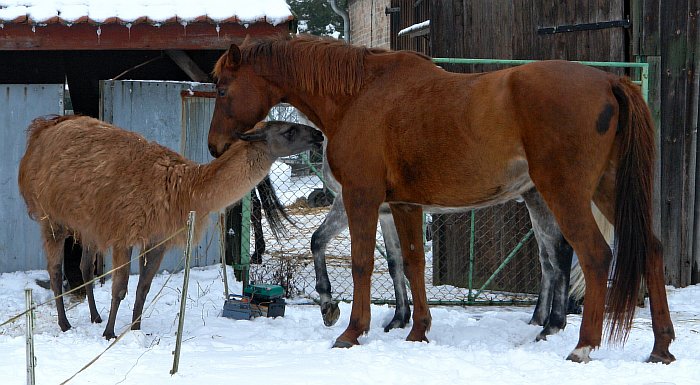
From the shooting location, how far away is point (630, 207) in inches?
194

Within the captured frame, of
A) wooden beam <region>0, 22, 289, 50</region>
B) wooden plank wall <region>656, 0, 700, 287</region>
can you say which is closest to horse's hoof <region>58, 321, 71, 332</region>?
wooden beam <region>0, 22, 289, 50</region>

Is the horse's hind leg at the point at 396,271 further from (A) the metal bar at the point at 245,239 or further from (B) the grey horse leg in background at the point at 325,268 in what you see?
(A) the metal bar at the point at 245,239

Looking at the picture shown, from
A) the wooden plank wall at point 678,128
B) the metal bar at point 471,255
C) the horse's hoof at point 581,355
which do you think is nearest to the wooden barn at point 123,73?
the metal bar at point 471,255

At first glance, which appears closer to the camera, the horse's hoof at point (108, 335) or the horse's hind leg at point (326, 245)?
the horse's hoof at point (108, 335)

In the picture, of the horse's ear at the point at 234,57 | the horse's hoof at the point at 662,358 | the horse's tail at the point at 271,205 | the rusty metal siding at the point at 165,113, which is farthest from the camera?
the rusty metal siding at the point at 165,113

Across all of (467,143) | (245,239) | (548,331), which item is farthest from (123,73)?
(548,331)

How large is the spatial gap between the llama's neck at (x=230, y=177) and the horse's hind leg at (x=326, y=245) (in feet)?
2.71

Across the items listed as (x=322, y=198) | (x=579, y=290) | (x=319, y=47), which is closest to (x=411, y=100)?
(x=319, y=47)

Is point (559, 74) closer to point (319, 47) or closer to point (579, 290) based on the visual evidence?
point (319, 47)

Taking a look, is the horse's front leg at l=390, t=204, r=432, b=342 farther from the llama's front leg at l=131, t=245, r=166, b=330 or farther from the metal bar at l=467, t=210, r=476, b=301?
the metal bar at l=467, t=210, r=476, b=301

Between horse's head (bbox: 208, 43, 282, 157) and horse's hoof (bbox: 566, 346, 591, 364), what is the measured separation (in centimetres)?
281

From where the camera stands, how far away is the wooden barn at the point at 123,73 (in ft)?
27.0

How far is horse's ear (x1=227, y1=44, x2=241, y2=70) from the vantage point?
5.99m

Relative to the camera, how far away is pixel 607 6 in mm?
8109
